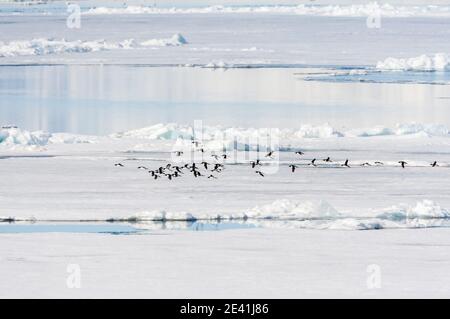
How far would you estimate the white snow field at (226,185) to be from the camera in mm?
7109

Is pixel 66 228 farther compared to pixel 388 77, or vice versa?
pixel 388 77

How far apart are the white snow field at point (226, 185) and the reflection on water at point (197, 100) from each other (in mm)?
56

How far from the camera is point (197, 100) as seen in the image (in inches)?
797

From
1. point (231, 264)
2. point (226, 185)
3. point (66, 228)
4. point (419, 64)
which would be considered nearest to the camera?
point (231, 264)

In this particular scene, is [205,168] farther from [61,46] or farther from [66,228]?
[61,46]

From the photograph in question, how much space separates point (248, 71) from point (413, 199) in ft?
55.1

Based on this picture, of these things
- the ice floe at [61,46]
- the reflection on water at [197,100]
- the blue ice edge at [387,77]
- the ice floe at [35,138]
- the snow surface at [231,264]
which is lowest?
the snow surface at [231,264]

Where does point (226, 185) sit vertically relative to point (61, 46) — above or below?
below

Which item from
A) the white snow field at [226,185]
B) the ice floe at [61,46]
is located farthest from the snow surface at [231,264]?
the ice floe at [61,46]

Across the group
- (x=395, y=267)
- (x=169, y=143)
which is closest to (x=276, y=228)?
(x=395, y=267)

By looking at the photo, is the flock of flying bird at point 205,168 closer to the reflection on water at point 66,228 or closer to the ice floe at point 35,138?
the ice floe at point 35,138

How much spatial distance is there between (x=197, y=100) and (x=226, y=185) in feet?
30.9

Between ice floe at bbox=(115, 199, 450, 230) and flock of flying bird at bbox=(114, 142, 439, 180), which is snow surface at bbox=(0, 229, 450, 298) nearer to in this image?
ice floe at bbox=(115, 199, 450, 230)

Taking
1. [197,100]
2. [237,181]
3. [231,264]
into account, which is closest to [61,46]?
[197,100]
